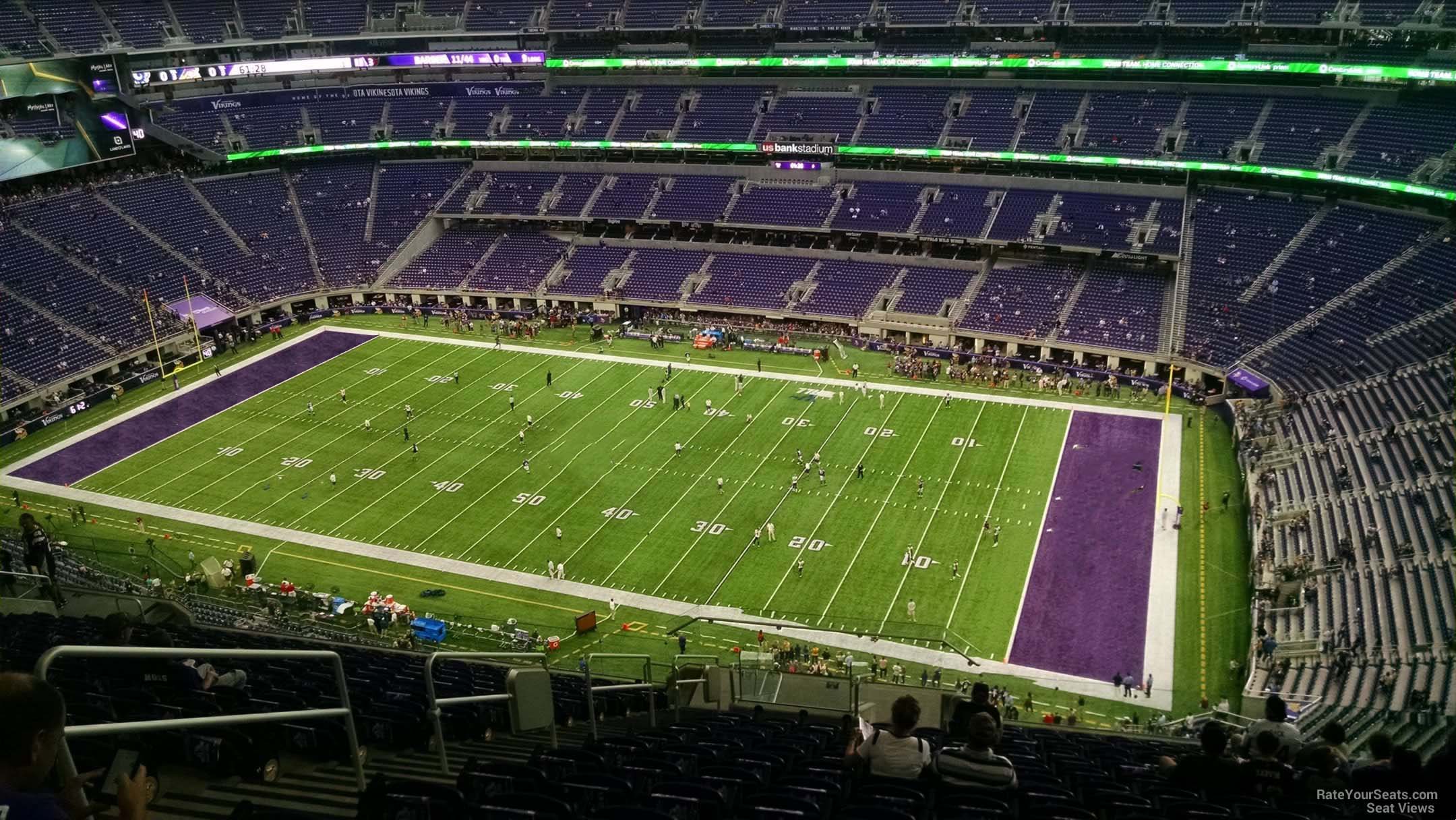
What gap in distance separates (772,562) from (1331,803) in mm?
26188

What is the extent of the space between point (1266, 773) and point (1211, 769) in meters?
0.69

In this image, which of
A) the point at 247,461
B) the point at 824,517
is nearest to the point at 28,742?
the point at 824,517

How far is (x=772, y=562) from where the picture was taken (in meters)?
36.0

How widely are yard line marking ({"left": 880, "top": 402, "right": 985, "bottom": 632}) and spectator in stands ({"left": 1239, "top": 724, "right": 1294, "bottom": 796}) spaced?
18252 millimetres

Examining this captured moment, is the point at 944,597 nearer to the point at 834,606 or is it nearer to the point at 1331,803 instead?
the point at 834,606

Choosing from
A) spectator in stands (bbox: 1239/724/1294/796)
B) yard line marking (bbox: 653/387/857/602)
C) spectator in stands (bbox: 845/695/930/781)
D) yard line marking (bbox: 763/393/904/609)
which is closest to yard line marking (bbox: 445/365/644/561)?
yard line marking (bbox: 653/387/857/602)

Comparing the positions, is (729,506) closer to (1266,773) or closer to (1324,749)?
(1324,749)

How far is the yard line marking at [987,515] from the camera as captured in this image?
3325cm

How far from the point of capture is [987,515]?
38.9m

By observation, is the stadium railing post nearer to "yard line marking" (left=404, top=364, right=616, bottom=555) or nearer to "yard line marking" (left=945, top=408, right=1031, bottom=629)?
"yard line marking" (left=945, top=408, right=1031, bottom=629)

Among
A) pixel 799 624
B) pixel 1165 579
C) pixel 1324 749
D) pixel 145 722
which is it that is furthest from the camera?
pixel 1165 579

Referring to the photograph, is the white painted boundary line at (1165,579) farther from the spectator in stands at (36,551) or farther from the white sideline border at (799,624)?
the spectator in stands at (36,551)

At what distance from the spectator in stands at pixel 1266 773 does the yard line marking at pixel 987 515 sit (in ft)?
69.6

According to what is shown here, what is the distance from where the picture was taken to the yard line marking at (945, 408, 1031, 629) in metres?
33.2
